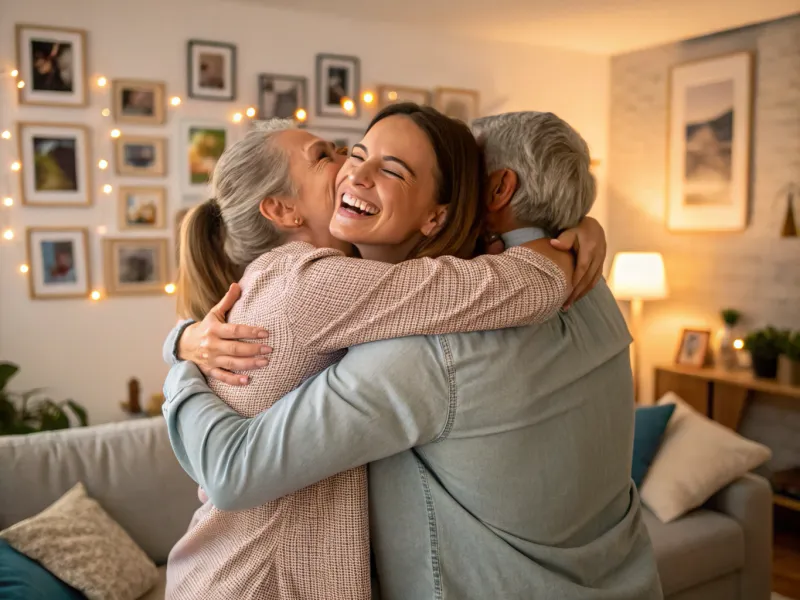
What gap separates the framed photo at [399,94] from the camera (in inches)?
191

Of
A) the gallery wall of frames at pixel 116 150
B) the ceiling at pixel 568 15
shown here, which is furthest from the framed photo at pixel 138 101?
the ceiling at pixel 568 15

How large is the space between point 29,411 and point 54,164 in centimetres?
130

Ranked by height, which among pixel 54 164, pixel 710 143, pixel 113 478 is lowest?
pixel 113 478

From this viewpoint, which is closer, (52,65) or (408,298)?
(408,298)

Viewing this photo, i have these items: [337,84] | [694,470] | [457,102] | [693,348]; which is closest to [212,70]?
[337,84]

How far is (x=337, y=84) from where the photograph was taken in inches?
185

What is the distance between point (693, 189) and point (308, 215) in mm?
4183

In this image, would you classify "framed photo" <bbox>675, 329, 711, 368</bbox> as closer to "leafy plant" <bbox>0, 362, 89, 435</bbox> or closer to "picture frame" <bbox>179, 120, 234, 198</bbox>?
"picture frame" <bbox>179, 120, 234, 198</bbox>

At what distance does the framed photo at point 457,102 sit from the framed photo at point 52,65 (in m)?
2.20

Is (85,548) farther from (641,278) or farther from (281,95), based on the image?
(641,278)

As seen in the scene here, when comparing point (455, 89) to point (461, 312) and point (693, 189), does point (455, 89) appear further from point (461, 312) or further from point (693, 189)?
point (461, 312)

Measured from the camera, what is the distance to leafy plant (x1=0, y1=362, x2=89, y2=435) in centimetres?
350

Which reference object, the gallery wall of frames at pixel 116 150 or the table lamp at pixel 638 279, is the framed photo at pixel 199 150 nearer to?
the gallery wall of frames at pixel 116 150

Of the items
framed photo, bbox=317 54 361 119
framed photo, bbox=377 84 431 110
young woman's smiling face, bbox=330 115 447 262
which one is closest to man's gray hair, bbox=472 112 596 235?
young woman's smiling face, bbox=330 115 447 262
